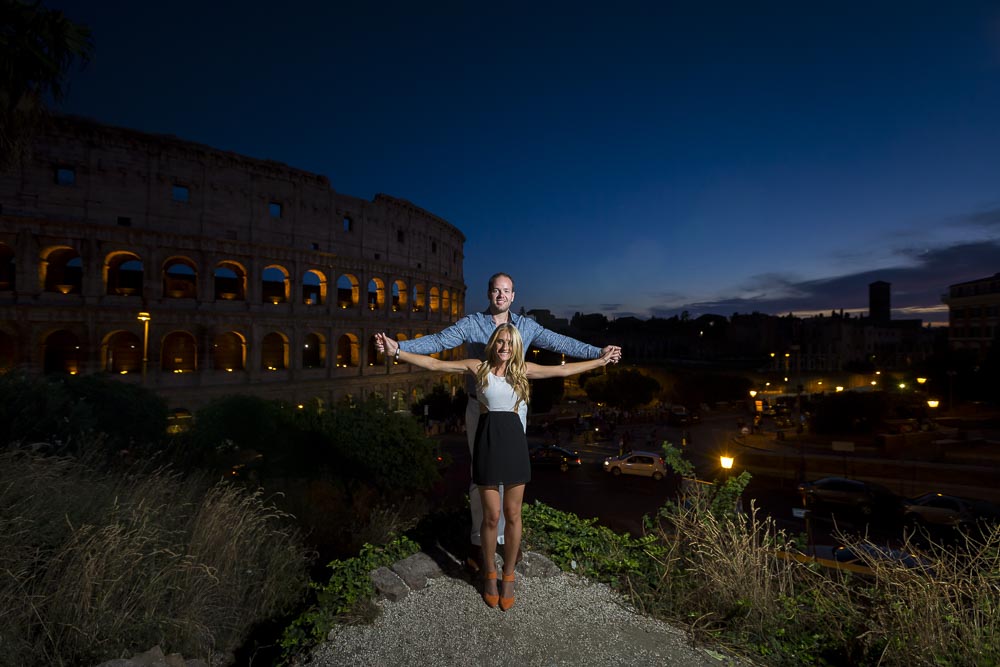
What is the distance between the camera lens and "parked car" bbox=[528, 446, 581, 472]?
80.1ft

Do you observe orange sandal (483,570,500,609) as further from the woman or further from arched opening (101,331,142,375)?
arched opening (101,331,142,375)

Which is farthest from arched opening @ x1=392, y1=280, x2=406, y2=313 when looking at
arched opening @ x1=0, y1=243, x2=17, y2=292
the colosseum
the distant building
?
the distant building

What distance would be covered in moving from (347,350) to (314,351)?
255cm

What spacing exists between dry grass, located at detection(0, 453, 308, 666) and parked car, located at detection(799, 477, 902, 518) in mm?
17473

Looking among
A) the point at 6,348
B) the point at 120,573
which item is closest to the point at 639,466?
the point at 120,573

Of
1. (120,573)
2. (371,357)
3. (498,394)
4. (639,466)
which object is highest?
(498,394)

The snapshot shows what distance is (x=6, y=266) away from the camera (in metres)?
24.9

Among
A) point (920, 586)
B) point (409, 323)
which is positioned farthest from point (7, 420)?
point (409, 323)

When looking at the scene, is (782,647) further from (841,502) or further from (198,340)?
(198,340)

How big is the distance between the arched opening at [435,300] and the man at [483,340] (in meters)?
37.0

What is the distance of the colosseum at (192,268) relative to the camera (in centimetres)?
2262

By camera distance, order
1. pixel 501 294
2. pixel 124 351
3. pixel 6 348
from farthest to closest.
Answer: pixel 124 351 < pixel 6 348 < pixel 501 294

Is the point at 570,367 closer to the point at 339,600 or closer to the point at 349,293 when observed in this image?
the point at 339,600

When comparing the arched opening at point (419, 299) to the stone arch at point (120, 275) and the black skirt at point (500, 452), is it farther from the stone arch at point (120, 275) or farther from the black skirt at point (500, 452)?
the black skirt at point (500, 452)
